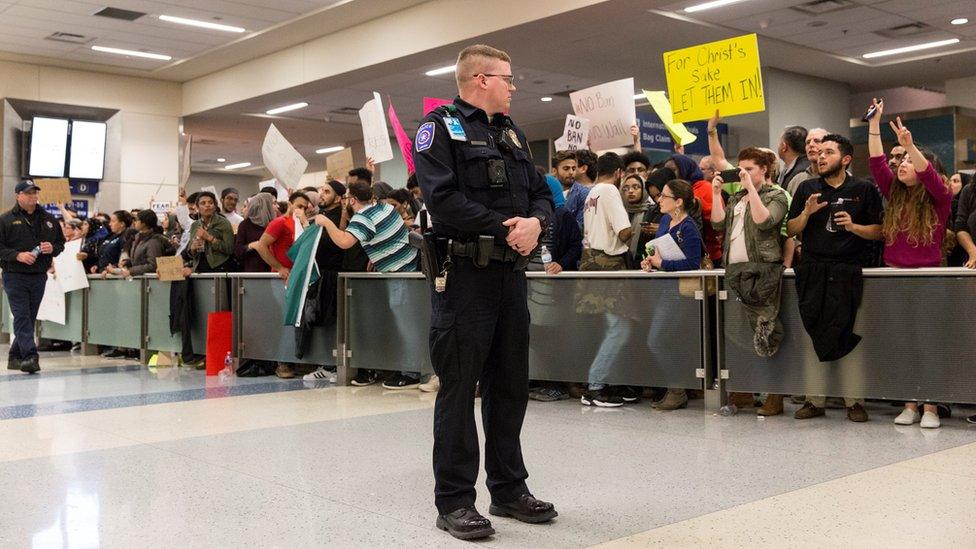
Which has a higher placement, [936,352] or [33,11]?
[33,11]

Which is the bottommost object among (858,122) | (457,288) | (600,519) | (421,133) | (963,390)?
(600,519)

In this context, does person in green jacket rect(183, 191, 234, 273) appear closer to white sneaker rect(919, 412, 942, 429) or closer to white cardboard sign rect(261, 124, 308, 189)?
white cardboard sign rect(261, 124, 308, 189)

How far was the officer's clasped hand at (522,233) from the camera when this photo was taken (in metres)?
3.19

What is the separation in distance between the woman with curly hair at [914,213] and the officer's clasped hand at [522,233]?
2850 mm

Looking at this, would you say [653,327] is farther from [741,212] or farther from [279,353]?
[279,353]

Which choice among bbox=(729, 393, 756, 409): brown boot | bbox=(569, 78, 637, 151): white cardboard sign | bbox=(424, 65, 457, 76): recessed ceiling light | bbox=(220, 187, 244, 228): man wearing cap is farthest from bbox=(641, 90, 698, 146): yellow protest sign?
bbox=(424, 65, 457, 76): recessed ceiling light

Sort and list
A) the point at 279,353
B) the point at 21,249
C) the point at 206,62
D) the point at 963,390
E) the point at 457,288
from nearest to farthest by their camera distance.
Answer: the point at 457,288
the point at 963,390
the point at 279,353
the point at 21,249
the point at 206,62

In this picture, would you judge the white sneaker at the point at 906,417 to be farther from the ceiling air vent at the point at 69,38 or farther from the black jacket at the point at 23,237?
the ceiling air vent at the point at 69,38

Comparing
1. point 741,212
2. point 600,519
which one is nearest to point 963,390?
point 741,212

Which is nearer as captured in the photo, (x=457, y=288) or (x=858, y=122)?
(x=457, y=288)

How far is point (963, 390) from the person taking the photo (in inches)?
199

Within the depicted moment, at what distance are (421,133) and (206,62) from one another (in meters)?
13.1

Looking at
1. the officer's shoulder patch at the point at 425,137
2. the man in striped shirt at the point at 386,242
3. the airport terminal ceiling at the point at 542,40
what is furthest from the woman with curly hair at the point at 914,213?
the airport terminal ceiling at the point at 542,40

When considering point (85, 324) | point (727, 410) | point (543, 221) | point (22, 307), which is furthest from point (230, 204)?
point (543, 221)
